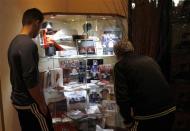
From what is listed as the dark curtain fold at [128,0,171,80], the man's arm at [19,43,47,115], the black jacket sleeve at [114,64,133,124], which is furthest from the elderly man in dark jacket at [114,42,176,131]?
the dark curtain fold at [128,0,171,80]

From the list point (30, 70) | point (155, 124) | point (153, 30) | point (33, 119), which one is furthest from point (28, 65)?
point (153, 30)

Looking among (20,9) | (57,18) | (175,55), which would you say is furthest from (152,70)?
(20,9)

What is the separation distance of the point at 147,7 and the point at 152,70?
3.53 feet

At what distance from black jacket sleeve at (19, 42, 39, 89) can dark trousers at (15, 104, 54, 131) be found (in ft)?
0.74

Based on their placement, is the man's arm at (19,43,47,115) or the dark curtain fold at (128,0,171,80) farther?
the dark curtain fold at (128,0,171,80)

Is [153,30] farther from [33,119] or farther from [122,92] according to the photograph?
[33,119]

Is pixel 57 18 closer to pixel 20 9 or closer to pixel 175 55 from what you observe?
pixel 20 9

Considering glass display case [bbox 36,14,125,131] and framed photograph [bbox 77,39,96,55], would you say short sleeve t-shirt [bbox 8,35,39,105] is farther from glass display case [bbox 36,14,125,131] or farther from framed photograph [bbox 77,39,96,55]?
framed photograph [bbox 77,39,96,55]

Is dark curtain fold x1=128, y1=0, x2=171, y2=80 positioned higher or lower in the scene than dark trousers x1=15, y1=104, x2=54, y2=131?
higher

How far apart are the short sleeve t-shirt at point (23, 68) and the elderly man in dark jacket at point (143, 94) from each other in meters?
0.67

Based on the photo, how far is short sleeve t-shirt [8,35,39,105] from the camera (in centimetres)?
239

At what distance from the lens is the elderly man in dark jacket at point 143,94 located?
219 cm

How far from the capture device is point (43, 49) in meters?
3.03

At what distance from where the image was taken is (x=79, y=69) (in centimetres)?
308
